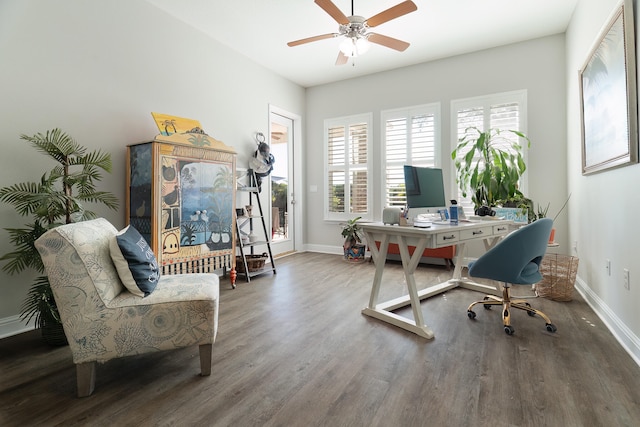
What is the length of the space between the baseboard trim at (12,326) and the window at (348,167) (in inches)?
164

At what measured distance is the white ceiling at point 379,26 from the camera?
342 cm

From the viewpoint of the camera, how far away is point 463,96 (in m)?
4.66

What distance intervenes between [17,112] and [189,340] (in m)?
2.23

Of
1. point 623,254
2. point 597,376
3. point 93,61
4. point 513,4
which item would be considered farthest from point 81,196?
point 513,4

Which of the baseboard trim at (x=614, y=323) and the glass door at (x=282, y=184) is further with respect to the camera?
the glass door at (x=282, y=184)

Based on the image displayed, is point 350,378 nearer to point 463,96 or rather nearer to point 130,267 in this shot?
point 130,267

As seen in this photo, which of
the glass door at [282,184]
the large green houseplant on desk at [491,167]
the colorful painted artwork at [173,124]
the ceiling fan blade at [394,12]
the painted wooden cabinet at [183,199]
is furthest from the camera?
the glass door at [282,184]

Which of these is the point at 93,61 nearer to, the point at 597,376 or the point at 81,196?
the point at 81,196

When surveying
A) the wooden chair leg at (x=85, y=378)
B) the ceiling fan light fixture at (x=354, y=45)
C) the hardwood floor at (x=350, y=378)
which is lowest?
the hardwood floor at (x=350, y=378)

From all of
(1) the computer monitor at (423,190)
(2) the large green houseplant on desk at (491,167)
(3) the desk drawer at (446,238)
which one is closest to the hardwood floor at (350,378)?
(3) the desk drawer at (446,238)

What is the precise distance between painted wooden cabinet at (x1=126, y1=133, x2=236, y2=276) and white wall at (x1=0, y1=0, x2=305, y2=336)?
378mm

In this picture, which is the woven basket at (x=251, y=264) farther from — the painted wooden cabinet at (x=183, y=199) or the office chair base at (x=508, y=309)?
the office chair base at (x=508, y=309)

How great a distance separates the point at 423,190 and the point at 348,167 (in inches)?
112

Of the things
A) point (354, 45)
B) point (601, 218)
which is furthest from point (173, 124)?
point (601, 218)
